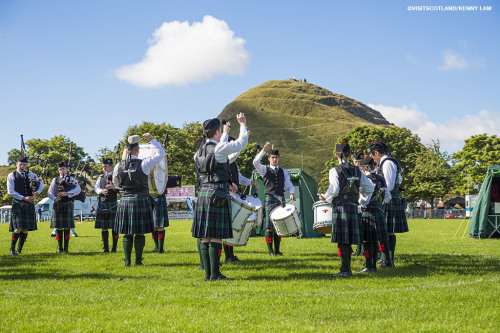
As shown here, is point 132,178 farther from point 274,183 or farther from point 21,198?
point 21,198

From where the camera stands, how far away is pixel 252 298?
451 centimetres

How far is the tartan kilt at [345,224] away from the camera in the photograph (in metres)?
5.91

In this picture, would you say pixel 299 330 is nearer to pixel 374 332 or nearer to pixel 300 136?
pixel 374 332

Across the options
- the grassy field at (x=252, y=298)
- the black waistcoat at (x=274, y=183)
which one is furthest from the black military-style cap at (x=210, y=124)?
the black waistcoat at (x=274, y=183)

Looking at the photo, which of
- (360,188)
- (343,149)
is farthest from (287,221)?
(343,149)

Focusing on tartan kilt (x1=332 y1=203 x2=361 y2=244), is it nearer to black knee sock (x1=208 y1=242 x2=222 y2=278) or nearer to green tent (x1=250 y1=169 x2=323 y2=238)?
Result: black knee sock (x1=208 y1=242 x2=222 y2=278)

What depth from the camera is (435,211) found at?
4219 cm

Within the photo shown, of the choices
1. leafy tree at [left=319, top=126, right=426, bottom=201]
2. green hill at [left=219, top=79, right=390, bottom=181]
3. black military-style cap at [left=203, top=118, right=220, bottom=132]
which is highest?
green hill at [left=219, top=79, right=390, bottom=181]

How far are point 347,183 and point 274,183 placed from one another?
2766mm

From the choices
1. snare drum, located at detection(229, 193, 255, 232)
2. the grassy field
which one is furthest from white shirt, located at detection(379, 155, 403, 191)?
snare drum, located at detection(229, 193, 255, 232)

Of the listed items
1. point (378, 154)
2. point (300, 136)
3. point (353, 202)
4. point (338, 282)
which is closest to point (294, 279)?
point (338, 282)

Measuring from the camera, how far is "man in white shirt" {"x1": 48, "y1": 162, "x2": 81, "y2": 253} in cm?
969

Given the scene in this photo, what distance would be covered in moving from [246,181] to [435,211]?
3879cm

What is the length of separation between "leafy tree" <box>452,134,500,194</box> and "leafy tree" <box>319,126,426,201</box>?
446 cm
